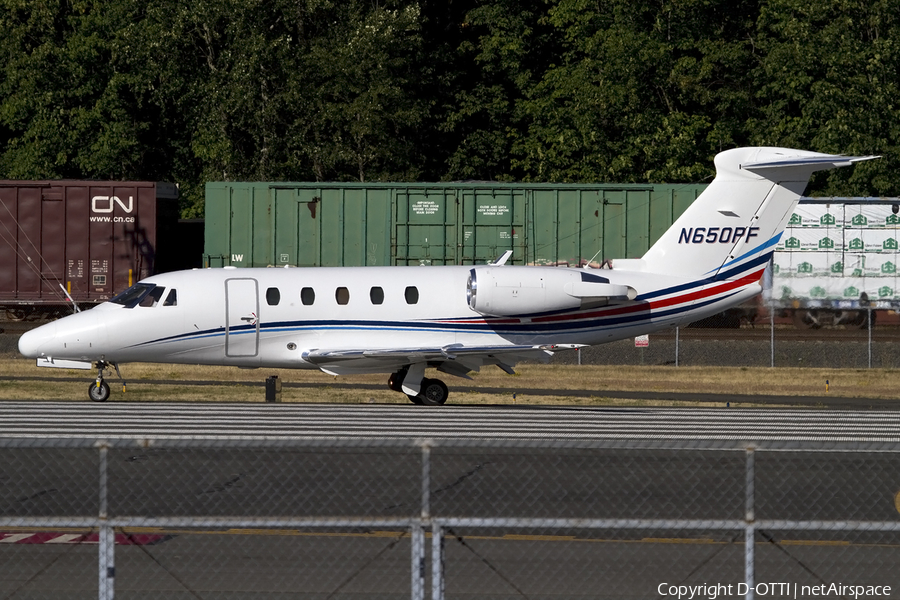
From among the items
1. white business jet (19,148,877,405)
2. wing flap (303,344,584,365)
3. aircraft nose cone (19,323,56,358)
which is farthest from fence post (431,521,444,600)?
aircraft nose cone (19,323,56,358)

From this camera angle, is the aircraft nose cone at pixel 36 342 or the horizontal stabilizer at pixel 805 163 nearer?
the horizontal stabilizer at pixel 805 163

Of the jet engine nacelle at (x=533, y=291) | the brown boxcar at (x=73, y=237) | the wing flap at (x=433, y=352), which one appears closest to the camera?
the wing flap at (x=433, y=352)

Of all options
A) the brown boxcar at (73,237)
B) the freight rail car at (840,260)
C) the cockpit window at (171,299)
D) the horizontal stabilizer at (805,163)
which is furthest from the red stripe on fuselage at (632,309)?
the brown boxcar at (73,237)

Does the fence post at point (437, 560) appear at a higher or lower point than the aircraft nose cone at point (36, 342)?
lower

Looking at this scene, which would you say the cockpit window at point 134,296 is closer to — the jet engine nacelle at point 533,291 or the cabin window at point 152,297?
the cabin window at point 152,297

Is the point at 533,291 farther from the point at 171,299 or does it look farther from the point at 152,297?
the point at 152,297

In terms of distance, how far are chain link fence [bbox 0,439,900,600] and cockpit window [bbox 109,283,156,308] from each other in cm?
802

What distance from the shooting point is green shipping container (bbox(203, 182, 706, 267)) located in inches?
1281

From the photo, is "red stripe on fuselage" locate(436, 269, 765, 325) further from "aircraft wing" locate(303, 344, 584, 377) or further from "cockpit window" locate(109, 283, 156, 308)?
"cockpit window" locate(109, 283, 156, 308)

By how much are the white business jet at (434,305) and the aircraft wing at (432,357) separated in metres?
0.04

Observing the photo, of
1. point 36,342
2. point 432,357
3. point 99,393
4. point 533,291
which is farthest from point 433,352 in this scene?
point 36,342

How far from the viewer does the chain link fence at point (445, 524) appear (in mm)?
7965

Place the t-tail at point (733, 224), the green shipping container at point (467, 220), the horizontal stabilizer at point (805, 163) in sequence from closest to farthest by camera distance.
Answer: the horizontal stabilizer at point (805, 163) < the t-tail at point (733, 224) < the green shipping container at point (467, 220)

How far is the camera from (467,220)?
32562 mm
